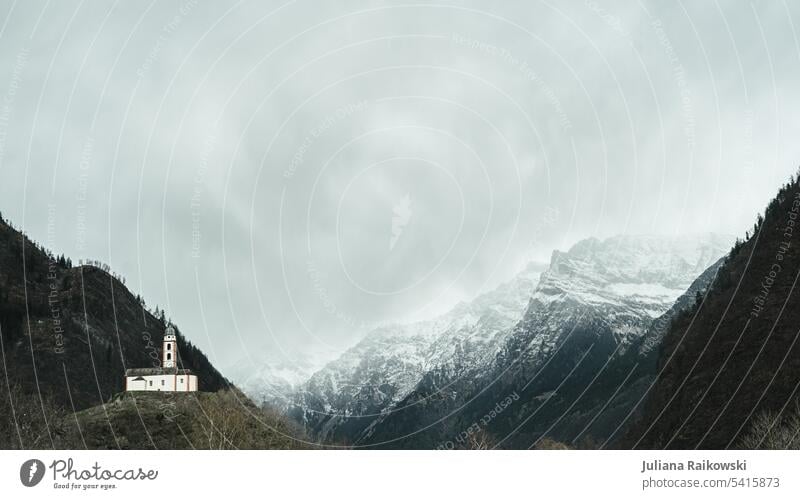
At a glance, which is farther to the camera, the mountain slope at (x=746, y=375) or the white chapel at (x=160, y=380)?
the mountain slope at (x=746, y=375)

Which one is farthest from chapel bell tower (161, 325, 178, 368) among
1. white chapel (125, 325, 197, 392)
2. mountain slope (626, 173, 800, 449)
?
mountain slope (626, 173, 800, 449)

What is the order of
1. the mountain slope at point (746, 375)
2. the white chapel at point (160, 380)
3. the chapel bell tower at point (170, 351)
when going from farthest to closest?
the mountain slope at point (746, 375) → the chapel bell tower at point (170, 351) → the white chapel at point (160, 380)

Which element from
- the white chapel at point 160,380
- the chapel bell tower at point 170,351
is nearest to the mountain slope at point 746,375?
the white chapel at point 160,380

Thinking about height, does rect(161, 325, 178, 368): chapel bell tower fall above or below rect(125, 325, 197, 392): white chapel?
above

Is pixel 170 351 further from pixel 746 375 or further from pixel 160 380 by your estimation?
pixel 746 375

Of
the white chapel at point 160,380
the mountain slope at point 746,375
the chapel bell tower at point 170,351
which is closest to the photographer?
the white chapel at point 160,380

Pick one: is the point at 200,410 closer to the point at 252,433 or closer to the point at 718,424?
the point at 252,433

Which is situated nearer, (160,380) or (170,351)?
(160,380)

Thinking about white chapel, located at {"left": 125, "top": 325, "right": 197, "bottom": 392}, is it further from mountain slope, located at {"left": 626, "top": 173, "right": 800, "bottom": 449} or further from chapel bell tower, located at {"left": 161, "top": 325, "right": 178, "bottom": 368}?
mountain slope, located at {"left": 626, "top": 173, "right": 800, "bottom": 449}

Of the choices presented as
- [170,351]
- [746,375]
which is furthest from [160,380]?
[746,375]

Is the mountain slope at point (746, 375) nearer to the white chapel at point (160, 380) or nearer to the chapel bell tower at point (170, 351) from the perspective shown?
the white chapel at point (160, 380)
